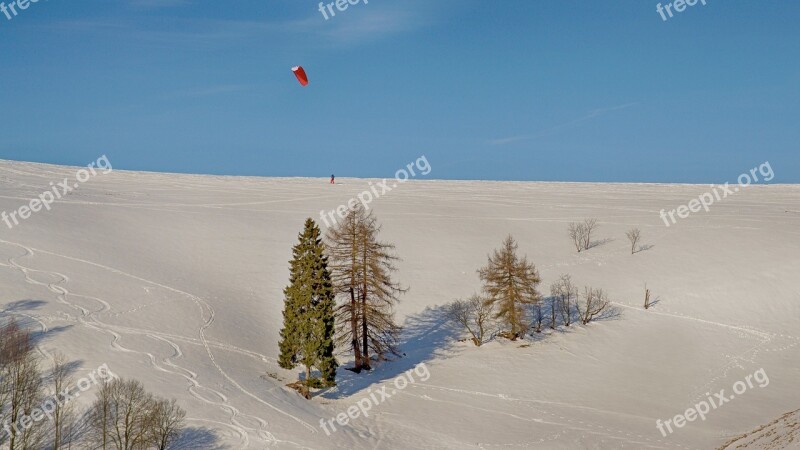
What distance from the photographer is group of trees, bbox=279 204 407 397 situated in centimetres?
3478

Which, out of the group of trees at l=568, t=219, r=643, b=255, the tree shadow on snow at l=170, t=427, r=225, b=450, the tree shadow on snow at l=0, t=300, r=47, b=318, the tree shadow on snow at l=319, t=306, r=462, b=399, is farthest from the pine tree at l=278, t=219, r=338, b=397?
the group of trees at l=568, t=219, r=643, b=255

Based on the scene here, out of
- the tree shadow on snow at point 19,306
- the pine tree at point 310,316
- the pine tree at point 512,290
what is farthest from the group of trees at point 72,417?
the pine tree at point 512,290

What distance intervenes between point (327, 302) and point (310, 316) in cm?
120

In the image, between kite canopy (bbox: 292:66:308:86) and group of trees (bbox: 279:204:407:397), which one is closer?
group of trees (bbox: 279:204:407:397)

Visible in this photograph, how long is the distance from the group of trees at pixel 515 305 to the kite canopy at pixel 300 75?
66.9 ft

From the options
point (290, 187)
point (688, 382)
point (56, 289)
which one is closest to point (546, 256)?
point (688, 382)

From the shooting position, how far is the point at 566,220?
270 ft

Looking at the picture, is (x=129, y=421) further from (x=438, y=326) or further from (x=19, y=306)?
(x=438, y=326)

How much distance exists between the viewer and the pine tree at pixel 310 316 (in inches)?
1361

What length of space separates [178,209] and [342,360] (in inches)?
1869

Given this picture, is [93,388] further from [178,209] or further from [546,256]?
[178,209]

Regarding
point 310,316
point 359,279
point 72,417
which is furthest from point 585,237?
point 72,417

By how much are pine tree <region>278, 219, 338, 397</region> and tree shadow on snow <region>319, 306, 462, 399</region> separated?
2668 millimetres

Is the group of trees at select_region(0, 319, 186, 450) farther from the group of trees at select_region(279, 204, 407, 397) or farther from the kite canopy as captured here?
the kite canopy
